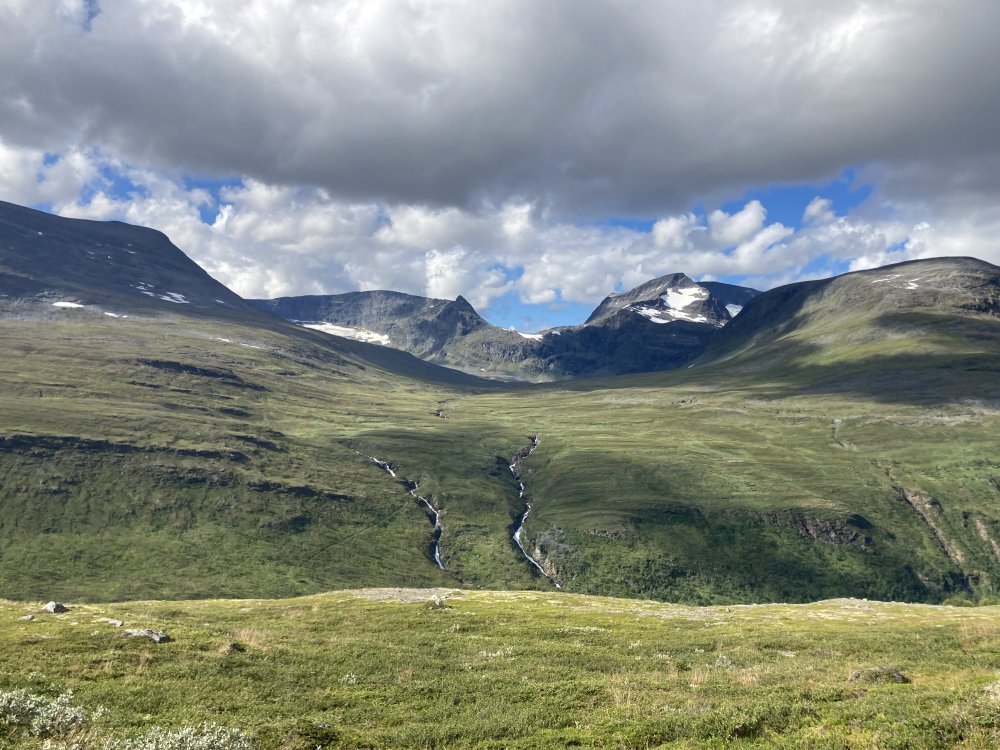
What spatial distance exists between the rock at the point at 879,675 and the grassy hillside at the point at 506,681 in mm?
120

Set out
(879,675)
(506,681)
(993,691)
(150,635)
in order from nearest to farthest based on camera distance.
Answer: (993,691) → (879,675) → (506,681) → (150,635)

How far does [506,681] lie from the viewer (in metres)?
29.0

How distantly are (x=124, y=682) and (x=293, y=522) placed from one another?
184857 millimetres

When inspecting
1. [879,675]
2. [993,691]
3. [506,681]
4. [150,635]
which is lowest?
[150,635]

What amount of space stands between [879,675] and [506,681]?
57.0 ft

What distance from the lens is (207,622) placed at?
4497 centimetres

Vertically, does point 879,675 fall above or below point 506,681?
above

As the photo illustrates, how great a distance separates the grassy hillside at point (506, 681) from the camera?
19.8 meters

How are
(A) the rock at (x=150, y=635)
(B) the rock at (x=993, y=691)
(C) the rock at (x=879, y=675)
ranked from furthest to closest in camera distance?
(A) the rock at (x=150, y=635) < (C) the rock at (x=879, y=675) < (B) the rock at (x=993, y=691)

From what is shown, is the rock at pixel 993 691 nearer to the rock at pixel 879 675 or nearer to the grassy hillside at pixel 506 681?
the grassy hillside at pixel 506 681

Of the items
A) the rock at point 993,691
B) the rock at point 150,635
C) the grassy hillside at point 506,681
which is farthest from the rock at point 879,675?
the rock at point 150,635

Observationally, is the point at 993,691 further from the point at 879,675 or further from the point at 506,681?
the point at 506,681

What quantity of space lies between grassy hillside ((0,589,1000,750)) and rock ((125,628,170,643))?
0.81m

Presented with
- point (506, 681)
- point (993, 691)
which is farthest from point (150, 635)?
point (993, 691)
